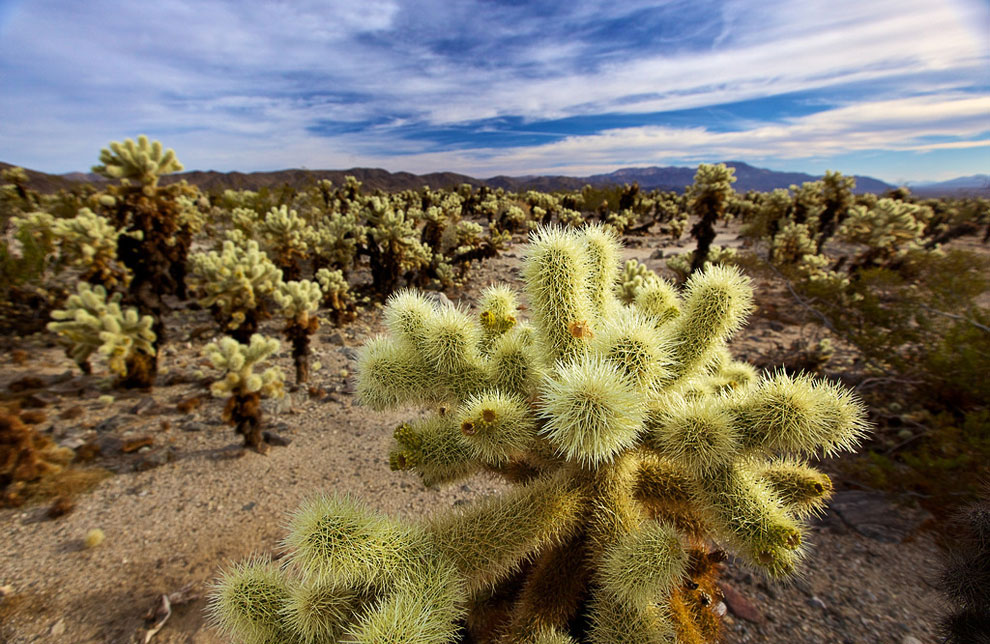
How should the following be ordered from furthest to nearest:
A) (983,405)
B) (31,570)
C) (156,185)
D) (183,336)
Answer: (183,336)
(156,185)
(983,405)
(31,570)

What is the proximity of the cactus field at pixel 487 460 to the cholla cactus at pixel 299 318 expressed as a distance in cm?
6

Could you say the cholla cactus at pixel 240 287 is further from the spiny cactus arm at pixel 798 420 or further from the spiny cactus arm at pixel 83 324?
the spiny cactus arm at pixel 798 420

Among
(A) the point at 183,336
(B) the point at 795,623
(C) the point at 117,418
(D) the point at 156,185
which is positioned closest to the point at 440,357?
(B) the point at 795,623

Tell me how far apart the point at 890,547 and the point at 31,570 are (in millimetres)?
6973

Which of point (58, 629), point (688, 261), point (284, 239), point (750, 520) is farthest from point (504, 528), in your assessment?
point (688, 261)

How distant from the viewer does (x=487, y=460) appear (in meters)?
2.03

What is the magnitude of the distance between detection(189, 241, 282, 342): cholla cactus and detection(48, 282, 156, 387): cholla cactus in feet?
3.03

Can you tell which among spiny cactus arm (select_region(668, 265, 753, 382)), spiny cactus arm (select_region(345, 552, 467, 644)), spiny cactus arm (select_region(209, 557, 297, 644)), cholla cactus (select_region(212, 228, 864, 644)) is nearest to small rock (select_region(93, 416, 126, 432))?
cholla cactus (select_region(212, 228, 864, 644))

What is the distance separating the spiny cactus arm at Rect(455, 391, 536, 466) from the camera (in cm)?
163

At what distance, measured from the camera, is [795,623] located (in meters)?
2.79

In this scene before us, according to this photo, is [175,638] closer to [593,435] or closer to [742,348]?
[593,435]

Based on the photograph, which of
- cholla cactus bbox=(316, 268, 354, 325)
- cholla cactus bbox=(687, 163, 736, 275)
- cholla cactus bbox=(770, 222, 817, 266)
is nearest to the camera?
cholla cactus bbox=(316, 268, 354, 325)

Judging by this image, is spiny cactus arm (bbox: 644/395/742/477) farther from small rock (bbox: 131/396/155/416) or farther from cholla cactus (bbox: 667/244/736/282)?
cholla cactus (bbox: 667/244/736/282)

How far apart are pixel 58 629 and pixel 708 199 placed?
13465 mm
